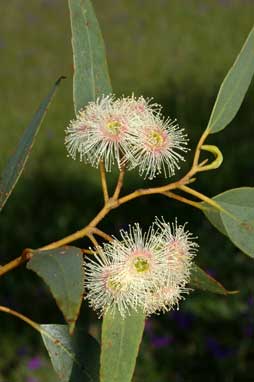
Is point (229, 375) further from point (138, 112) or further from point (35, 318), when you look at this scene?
point (138, 112)

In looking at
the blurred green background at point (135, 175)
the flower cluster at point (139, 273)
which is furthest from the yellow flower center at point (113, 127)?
the blurred green background at point (135, 175)

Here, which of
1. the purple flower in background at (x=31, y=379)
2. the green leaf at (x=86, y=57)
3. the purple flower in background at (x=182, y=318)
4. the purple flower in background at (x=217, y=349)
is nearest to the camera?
the green leaf at (x=86, y=57)

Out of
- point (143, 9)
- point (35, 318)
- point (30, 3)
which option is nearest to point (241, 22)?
point (143, 9)

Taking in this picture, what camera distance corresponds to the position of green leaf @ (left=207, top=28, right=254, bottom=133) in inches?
45.0

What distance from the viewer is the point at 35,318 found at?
4.18 meters

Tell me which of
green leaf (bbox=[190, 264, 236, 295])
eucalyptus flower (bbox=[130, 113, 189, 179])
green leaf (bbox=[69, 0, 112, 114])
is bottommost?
green leaf (bbox=[190, 264, 236, 295])

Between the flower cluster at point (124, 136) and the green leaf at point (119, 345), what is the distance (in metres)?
0.15

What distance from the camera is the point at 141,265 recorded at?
3.28 feet

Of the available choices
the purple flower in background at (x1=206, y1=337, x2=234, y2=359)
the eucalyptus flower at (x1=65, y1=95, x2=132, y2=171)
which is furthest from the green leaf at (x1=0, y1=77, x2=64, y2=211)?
the purple flower in background at (x1=206, y1=337, x2=234, y2=359)

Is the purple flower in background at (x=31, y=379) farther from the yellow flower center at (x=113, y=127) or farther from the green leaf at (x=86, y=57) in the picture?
the yellow flower center at (x=113, y=127)

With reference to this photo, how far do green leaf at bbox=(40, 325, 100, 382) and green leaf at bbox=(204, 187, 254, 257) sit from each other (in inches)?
8.1

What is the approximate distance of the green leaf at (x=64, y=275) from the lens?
0.85 m

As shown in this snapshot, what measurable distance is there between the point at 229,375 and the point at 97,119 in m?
2.65

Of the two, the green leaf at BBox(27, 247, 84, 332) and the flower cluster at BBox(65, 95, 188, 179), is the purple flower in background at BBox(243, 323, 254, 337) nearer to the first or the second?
the flower cluster at BBox(65, 95, 188, 179)
